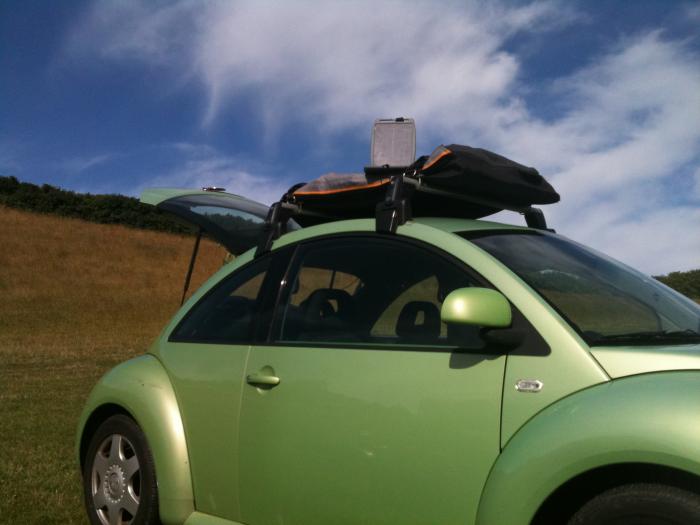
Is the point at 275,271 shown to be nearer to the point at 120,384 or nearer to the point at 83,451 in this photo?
the point at 120,384

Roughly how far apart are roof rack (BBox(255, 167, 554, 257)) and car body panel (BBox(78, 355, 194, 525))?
81 centimetres

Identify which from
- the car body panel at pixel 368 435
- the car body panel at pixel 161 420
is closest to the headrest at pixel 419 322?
the car body panel at pixel 368 435

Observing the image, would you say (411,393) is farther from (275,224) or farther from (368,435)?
(275,224)

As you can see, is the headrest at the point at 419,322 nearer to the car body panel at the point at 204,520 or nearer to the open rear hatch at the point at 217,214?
the car body panel at the point at 204,520

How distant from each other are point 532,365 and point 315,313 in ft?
3.77

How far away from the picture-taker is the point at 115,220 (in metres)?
51.3

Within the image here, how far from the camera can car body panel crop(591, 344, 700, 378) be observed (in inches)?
89.1

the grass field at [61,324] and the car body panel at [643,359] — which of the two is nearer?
the car body panel at [643,359]

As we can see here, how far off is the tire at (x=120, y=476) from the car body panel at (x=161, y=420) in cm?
6

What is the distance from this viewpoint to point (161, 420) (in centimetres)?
359

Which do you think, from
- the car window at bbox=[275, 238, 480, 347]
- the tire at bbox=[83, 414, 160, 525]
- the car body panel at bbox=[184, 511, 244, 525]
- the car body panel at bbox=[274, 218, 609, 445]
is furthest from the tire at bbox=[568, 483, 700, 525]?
the tire at bbox=[83, 414, 160, 525]

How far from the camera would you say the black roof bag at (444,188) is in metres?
3.26

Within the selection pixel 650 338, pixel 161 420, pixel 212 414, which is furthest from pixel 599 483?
pixel 161 420

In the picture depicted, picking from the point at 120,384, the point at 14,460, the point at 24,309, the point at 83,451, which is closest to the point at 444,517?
the point at 120,384
